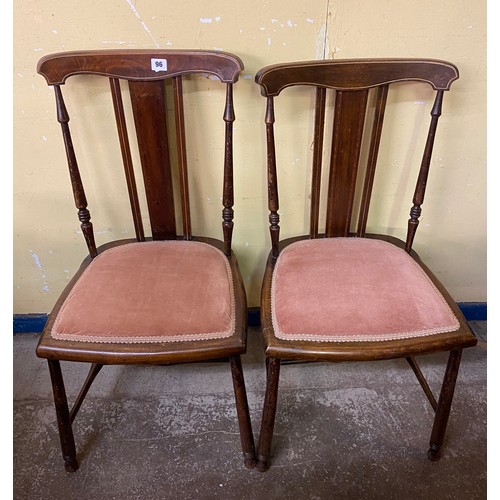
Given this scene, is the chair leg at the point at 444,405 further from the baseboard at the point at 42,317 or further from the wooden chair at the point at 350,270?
the baseboard at the point at 42,317

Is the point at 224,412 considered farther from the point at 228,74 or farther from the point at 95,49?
the point at 95,49

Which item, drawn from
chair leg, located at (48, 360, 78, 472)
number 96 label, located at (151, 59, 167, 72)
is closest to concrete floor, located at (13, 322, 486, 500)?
chair leg, located at (48, 360, 78, 472)

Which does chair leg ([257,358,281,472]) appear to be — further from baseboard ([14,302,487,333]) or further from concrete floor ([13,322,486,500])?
baseboard ([14,302,487,333])

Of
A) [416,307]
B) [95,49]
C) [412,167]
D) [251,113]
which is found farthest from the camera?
[412,167]

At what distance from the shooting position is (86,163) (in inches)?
57.4

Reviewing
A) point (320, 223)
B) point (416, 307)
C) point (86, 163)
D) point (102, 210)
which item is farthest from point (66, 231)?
point (416, 307)

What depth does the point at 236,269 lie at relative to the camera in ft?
4.42

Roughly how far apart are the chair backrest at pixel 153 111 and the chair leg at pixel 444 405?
2.31 feet

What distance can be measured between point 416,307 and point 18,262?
1367mm

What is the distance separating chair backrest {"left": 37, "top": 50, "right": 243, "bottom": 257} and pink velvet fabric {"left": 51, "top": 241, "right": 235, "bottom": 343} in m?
0.13

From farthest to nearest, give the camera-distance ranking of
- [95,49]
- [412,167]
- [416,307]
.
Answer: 1. [412,167]
2. [95,49]
3. [416,307]

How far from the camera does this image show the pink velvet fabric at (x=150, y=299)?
1105 millimetres

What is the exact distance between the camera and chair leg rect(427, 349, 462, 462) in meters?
1.22

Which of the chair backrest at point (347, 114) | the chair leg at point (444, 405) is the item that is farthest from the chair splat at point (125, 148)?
the chair leg at point (444, 405)
